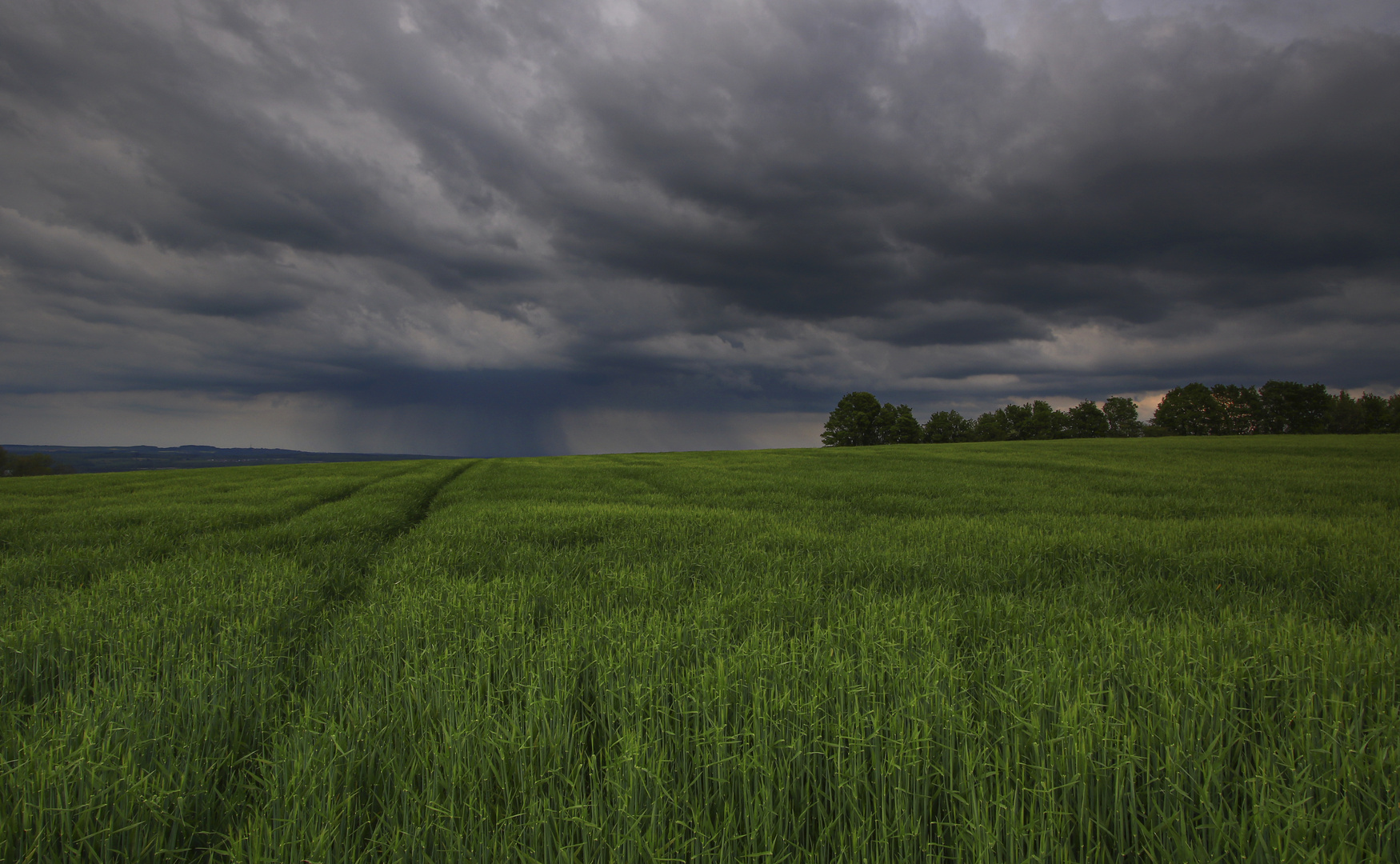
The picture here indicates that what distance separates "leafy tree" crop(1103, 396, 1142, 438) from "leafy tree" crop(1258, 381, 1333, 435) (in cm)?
1996

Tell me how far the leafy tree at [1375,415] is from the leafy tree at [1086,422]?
32.3m

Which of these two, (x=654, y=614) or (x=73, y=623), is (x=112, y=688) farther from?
(x=654, y=614)

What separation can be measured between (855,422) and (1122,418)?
60.1 meters

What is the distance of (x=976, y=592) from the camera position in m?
4.41

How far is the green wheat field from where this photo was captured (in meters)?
1.71

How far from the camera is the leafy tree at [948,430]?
9594 cm

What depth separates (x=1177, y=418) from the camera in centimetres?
8600

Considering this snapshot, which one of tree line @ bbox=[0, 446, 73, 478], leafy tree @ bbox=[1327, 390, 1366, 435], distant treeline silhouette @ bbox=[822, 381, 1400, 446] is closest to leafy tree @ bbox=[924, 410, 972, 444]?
distant treeline silhouette @ bbox=[822, 381, 1400, 446]

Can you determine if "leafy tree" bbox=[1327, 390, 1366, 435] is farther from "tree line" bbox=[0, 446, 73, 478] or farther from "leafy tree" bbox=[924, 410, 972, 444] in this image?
"tree line" bbox=[0, 446, 73, 478]

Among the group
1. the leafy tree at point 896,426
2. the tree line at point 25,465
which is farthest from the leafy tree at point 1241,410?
the tree line at point 25,465

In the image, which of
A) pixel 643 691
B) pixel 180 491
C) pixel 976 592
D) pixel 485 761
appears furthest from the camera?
pixel 180 491

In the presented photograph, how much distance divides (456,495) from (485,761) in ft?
45.3

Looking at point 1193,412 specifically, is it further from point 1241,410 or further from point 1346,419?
point 1346,419

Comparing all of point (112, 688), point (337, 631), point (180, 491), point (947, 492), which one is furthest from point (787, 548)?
point (180, 491)
